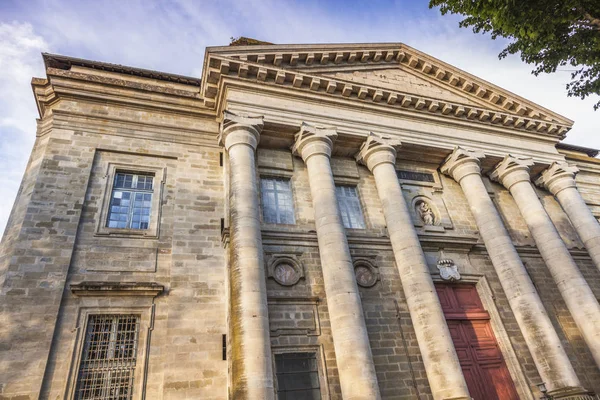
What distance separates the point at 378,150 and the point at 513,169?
575 centimetres

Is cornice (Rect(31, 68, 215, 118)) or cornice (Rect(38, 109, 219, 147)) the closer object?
cornice (Rect(38, 109, 219, 147))

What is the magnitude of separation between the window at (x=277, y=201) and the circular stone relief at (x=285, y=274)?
146 cm

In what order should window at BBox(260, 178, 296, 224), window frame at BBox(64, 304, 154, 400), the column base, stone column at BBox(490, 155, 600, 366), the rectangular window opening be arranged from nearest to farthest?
window frame at BBox(64, 304, 154, 400) → the column base → stone column at BBox(490, 155, 600, 366) → window at BBox(260, 178, 296, 224) → the rectangular window opening

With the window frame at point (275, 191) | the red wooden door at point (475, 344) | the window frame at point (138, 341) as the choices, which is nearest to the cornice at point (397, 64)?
the window frame at point (275, 191)

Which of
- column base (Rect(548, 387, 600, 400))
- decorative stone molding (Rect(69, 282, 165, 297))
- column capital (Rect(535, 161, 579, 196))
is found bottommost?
column base (Rect(548, 387, 600, 400))

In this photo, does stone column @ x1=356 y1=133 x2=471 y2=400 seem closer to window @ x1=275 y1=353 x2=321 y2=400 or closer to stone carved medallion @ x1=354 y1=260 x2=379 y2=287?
stone carved medallion @ x1=354 y1=260 x2=379 y2=287

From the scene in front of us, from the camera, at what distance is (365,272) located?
Result: 10977 mm

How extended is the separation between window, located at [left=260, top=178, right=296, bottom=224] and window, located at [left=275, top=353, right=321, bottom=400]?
150 inches

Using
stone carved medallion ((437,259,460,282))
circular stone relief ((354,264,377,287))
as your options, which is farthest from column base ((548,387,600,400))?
circular stone relief ((354,264,377,287))

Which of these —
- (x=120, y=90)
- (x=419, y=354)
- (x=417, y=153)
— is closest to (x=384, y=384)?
(x=419, y=354)

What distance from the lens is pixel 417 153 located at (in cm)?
1407

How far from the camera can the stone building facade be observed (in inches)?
333

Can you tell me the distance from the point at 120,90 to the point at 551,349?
48.2 ft

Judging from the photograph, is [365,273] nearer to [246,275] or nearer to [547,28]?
[246,275]
